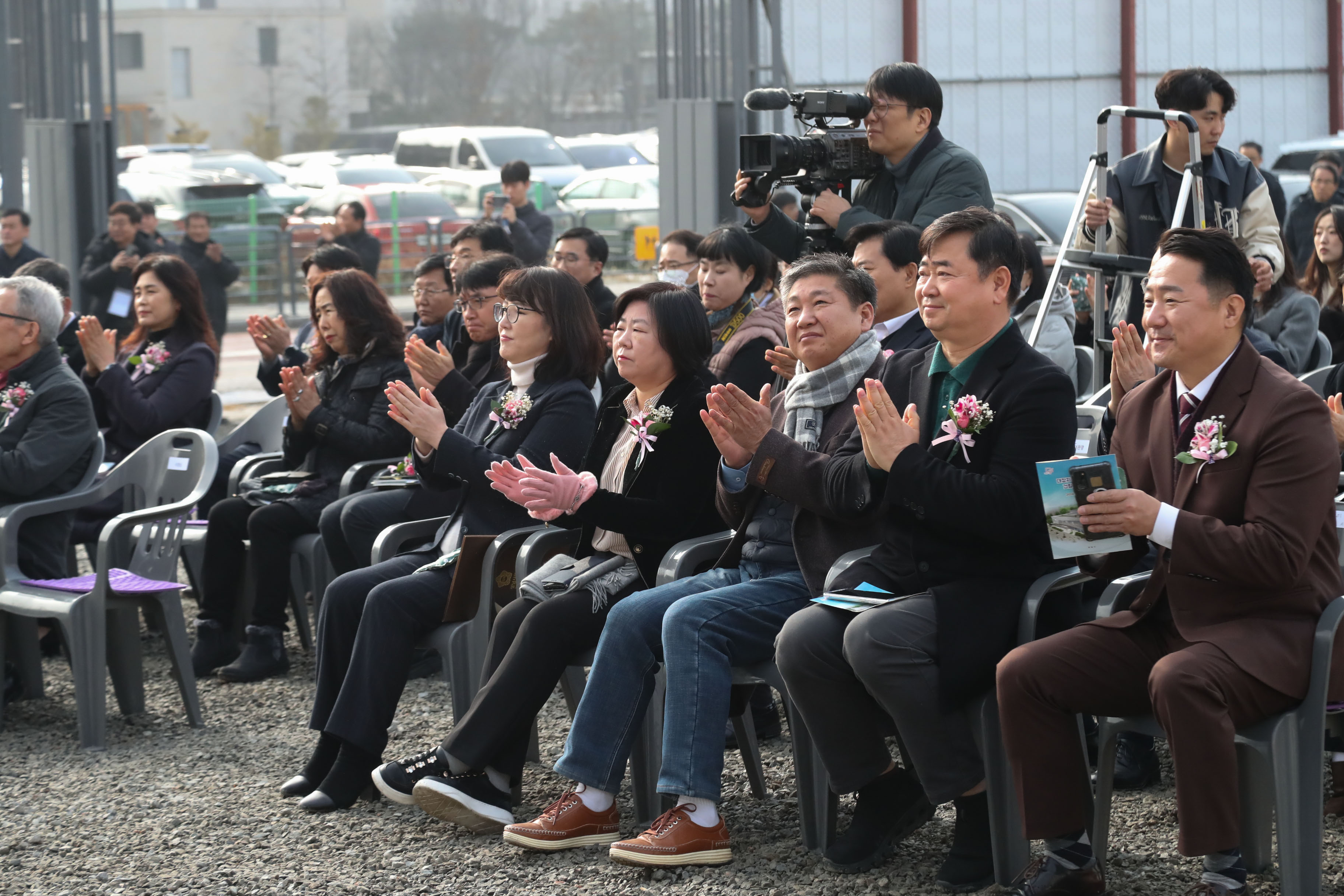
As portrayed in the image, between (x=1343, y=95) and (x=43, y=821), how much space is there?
1441 cm

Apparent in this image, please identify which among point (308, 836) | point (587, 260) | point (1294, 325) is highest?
point (587, 260)

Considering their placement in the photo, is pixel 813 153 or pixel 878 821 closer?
pixel 878 821

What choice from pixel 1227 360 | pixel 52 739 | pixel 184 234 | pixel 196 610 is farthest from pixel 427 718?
pixel 184 234

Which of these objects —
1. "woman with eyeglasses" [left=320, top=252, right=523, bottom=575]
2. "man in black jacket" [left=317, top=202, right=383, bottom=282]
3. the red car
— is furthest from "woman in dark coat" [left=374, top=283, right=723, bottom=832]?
the red car

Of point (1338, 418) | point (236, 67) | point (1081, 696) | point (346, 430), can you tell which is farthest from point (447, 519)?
point (236, 67)

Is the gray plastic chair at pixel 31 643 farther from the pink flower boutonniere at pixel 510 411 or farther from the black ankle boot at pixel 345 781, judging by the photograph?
the black ankle boot at pixel 345 781

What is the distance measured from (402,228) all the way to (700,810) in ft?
50.1

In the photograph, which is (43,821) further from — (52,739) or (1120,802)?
(1120,802)

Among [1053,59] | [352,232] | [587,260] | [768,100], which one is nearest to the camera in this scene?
[768,100]

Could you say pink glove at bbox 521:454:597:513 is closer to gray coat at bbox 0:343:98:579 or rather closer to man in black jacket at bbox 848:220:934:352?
man in black jacket at bbox 848:220:934:352

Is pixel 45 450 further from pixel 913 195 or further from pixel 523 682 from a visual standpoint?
pixel 913 195

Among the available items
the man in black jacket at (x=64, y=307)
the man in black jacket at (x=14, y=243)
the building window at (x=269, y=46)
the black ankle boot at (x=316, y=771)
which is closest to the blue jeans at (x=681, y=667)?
the black ankle boot at (x=316, y=771)

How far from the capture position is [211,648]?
218 inches

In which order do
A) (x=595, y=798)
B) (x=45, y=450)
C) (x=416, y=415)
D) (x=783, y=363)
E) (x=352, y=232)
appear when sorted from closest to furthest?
1. (x=595, y=798)
2. (x=783, y=363)
3. (x=416, y=415)
4. (x=45, y=450)
5. (x=352, y=232)
